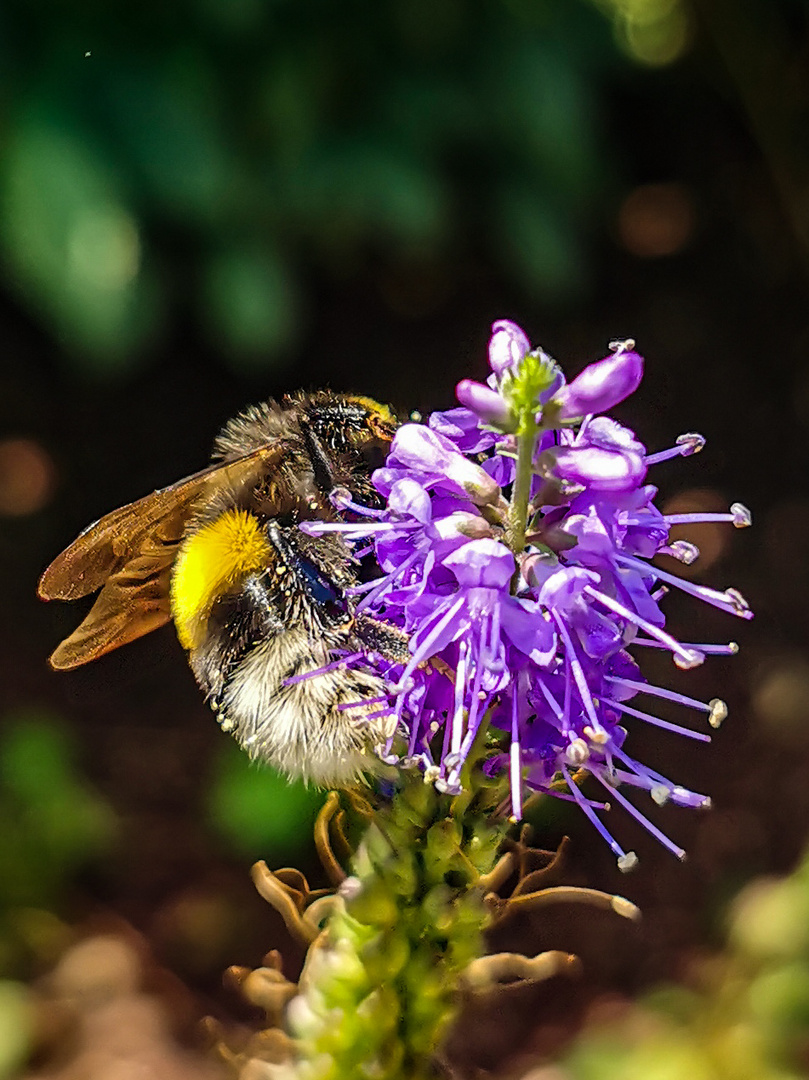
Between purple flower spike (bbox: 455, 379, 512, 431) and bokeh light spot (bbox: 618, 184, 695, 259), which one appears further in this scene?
bokeh light spot (bbox: 618, 184, 695, 259)

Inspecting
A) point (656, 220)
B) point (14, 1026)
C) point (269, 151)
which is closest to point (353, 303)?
point (269, 151)

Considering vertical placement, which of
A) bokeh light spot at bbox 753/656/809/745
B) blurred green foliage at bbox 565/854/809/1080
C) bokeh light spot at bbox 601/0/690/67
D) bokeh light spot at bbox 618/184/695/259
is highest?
bokeh light spot at bbox 601/0/690/67

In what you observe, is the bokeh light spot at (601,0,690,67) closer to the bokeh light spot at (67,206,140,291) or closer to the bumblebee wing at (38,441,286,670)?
the bokeh light spot at (67,206,140,291)

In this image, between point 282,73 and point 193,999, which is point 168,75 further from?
point 193,999

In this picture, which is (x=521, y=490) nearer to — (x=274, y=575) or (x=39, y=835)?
(x=274, y=575)

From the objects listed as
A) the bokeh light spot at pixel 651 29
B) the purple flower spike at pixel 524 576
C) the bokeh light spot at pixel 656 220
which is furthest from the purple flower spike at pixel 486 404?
the bokeh light spot at pixel 656 220

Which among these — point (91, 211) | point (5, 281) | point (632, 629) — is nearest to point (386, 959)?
point (632, 629)

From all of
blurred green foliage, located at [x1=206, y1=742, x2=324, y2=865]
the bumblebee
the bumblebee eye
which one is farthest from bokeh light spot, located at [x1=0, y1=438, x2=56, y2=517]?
the bumblebee eye
